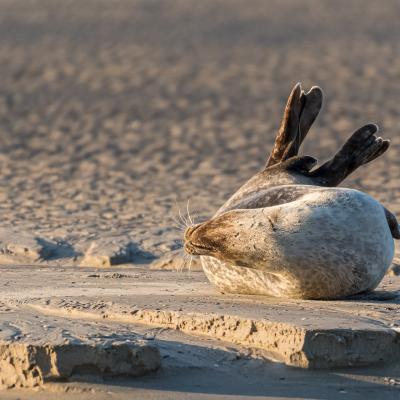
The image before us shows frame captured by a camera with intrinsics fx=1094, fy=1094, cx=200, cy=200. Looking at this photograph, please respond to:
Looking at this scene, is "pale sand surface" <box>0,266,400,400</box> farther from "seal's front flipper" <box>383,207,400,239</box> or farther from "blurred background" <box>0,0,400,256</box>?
"blurred background" <box>0,0,400,256</box>

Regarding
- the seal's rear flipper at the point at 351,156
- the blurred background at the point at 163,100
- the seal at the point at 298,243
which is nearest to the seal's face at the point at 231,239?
the seal at the point at 298,243

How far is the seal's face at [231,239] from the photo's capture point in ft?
14.3

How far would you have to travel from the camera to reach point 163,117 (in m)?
11.9

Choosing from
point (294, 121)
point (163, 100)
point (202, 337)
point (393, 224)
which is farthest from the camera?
point (163, 100)

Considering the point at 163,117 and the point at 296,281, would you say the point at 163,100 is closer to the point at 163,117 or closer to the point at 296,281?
the point at 163,117

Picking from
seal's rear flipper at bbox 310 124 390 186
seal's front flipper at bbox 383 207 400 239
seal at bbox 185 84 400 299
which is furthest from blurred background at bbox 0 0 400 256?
seal's front flipper at bbox 383 207 400 239

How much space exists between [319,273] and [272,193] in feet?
1.71

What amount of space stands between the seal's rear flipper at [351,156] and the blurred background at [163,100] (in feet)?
4.59

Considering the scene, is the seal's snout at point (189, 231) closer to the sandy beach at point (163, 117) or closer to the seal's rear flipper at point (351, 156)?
the sandy beach at point (163, 117)

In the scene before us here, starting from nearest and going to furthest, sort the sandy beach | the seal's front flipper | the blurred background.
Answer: the seal's front flipper < the sandy beach < the blurred background

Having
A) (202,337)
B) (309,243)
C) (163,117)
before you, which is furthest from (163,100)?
(202,337)

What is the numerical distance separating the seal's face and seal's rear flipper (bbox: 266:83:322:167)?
1.35 metres

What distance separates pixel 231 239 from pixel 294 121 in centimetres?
155

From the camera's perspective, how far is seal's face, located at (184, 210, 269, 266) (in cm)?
436
